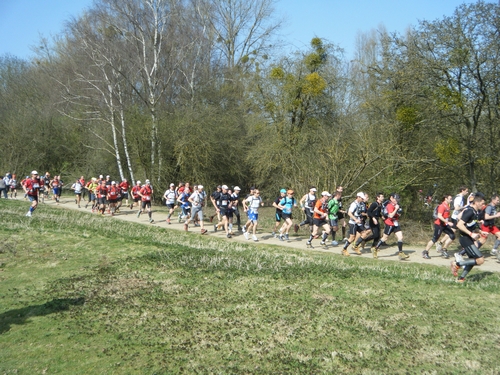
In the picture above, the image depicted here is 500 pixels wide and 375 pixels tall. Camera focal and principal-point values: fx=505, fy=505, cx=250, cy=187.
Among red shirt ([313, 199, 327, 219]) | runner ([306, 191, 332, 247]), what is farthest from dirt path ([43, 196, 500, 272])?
red shirt ([313, 199, 327, 219])

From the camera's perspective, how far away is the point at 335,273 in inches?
429

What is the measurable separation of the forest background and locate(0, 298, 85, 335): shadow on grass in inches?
575

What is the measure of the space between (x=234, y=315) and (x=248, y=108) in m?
28.5

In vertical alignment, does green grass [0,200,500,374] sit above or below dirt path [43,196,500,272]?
below

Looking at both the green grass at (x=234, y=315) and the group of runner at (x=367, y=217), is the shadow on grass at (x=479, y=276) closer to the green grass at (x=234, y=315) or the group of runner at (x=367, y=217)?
the green grass at (x=234, y=315)

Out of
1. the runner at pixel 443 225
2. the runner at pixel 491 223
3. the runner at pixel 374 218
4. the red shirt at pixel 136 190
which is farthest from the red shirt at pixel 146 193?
the runner at pixel 491 223

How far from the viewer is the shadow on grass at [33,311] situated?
793cm

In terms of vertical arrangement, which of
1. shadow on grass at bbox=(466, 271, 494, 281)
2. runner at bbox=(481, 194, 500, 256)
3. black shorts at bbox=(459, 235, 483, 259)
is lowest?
shadow on grass at bbox=(466, 271, 494, 281)

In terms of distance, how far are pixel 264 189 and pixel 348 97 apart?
8.53 m

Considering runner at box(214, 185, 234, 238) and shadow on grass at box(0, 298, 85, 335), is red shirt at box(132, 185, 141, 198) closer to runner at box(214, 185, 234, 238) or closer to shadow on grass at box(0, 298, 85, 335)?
runner at box(214, 185, 234, 238)

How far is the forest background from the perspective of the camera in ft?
66.4

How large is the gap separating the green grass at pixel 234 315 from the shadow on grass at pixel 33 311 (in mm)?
17

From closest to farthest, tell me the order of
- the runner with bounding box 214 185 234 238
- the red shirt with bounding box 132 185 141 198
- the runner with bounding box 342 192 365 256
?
the runner with bounding box 342 192 365 256 → the runner with bounding box 214 185 234 238 → the red shirt with bounding box 132 185 141 198

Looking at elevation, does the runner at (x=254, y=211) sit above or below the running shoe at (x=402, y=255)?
above
